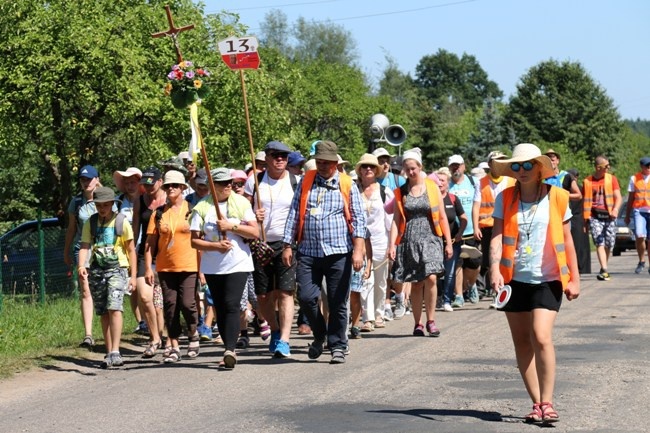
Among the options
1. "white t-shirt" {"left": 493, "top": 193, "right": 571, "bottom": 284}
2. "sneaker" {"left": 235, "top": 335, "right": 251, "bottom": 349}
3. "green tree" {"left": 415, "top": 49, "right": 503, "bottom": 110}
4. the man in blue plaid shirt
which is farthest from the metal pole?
"green tree" {"left": 415, "top": 49, "right": 503, "bottom": 110}

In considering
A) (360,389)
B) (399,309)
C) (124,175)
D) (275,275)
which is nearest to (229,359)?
(275,275)

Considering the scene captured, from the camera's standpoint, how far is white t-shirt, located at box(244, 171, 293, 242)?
1303 centimetres

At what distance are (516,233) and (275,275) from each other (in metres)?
4.50

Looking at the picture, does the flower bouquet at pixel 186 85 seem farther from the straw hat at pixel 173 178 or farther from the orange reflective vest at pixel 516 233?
the orange reflective vest at pixel 516 233

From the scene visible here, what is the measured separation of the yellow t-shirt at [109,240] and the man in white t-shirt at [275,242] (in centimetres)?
126

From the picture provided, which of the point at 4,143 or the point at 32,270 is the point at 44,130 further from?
the point at 32,270

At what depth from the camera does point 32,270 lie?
19422 mm

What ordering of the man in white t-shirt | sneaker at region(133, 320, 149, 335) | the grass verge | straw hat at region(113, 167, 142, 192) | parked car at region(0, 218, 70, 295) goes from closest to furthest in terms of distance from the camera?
the grass verge, the man in white t-shirt, straw hat at region(113, 167, 142, 192), sneaker at region(133, 320, 149, 335), parked car at region(0, 218, 70, 295)

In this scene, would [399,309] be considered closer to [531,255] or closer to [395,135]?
[395,135]

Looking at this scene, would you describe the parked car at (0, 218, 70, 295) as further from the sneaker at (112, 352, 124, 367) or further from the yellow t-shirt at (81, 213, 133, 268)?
the sneaker at (112, 352, 124, 367)

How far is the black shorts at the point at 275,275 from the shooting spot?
41.9 feet

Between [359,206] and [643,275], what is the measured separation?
11.6 m

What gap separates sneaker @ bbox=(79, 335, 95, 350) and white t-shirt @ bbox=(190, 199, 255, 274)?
208 cm

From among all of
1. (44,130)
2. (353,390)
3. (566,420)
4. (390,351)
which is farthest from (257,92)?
(566,420)
